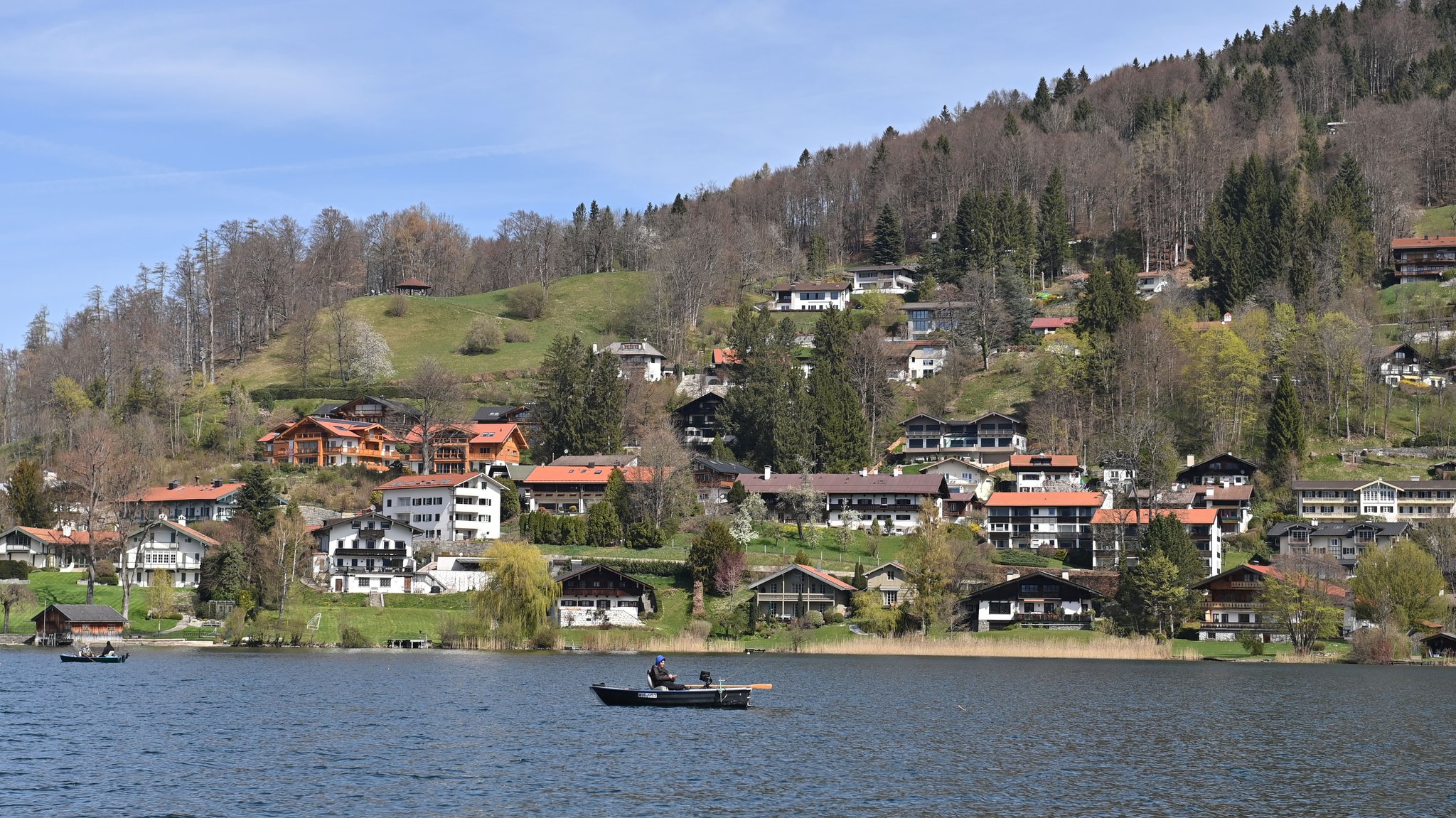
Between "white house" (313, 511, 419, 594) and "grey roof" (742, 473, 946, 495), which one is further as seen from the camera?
"grey roof" (742, 473, 946, 495)

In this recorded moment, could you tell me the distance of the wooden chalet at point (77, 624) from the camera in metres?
88.4

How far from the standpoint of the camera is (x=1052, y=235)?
17700cm

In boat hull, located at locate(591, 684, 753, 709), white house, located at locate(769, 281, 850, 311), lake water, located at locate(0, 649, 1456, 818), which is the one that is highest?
white house, located at locate(769, 281, 850, 311)

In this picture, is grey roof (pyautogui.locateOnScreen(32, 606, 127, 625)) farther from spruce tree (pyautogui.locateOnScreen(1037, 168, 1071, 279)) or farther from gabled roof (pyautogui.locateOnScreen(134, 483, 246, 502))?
spruce tree (pyautogui.locateOnScreen(1037, 168, 1071, 279))

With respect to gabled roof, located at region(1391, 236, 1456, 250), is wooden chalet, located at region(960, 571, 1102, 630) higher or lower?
lower

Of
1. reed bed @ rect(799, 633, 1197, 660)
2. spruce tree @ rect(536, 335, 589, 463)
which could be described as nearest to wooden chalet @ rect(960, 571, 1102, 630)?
reed bed @ rect(799, 633, 1197, 660)

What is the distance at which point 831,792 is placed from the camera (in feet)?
126

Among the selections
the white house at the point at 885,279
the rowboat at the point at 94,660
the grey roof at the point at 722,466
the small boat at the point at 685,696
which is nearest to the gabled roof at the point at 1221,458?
the grey roof at the point at 722,466

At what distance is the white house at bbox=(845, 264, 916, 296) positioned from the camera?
183 meters

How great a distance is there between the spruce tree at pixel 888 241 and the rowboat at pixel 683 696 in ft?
448

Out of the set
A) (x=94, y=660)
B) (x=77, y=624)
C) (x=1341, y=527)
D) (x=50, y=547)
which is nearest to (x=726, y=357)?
(x=1341, y=527)

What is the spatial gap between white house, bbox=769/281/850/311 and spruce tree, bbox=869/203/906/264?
384 inches

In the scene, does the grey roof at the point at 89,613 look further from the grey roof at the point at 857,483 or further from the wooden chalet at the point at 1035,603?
the wooden chalet at the point at 1035,603

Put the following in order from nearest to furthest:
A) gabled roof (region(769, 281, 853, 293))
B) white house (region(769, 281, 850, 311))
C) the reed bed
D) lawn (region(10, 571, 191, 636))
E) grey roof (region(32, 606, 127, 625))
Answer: the reed bed → grey roof (region(32, 606, 127, 625)) → lawn (region(10, 571, 191, 636)) → white house (region(769, 281, 850, 311)) → gabled roof (region(769, 281, 853, 293))
